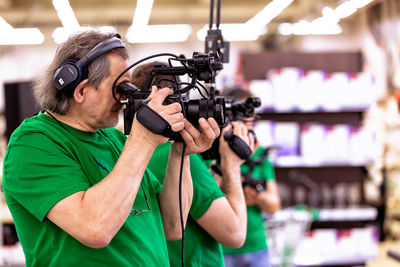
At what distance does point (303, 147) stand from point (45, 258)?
3.63m

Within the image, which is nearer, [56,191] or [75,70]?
[56,191]

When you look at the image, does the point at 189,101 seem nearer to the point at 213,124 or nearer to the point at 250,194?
the point at 213,124

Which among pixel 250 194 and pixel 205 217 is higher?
pixel 205 217

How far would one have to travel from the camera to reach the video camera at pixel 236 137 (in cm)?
169

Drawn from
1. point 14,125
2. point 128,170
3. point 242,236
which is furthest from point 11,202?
point 14,125

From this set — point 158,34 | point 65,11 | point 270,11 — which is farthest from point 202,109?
point 158,34

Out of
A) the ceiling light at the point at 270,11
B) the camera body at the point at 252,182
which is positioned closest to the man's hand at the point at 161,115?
the camera body at the point at 252,182

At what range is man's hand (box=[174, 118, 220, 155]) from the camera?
117 cm

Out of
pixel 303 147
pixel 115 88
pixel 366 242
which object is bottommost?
pixel 366 242

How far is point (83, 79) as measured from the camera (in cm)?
115

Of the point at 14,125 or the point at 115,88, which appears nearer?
the point at 115,88

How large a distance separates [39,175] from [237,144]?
82 cm

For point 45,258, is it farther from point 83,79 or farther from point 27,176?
point 83,79

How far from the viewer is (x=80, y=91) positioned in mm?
1172
